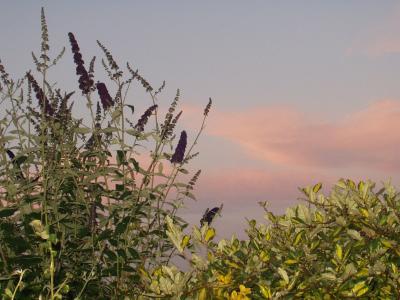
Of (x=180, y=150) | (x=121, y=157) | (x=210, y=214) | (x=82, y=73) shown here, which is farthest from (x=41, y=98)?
(x=210, y=214)

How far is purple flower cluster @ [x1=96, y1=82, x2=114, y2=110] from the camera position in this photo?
6484 mm

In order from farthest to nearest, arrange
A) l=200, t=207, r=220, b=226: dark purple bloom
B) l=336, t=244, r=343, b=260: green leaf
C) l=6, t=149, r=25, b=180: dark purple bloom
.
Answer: l=200, t=207, r=220, b=226: dark purple bloom
l=6, t=149, r=25, b=180: dark purple bloom
l=336, t=244, r=343, b=260: green leaf

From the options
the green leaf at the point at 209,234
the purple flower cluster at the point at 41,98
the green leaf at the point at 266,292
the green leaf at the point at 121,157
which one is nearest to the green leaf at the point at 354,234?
the green leaf at the point at 266,292

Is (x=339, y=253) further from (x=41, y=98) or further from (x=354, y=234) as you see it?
(x=41, y=98)

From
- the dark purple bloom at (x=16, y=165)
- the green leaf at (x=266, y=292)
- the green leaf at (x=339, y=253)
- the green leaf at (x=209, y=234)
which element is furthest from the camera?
the dark purple bloom at (x=16, y=165)

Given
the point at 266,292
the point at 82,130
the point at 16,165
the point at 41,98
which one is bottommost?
the point at 266,292

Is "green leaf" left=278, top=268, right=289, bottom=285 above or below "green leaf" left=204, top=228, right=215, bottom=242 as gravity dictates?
below

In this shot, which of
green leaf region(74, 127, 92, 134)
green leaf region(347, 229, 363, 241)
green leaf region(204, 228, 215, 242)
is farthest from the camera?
green leaf region(74, 127, 92, 134)

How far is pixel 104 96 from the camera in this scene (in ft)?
21.2

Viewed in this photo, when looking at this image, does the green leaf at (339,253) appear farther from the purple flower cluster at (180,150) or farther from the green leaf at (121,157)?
the green leaf at (121,157)

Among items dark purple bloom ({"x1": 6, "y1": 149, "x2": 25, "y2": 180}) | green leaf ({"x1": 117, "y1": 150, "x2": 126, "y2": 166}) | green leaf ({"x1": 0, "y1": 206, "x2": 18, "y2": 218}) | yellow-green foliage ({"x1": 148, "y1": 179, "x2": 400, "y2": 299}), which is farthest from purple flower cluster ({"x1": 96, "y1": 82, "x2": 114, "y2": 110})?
yellow-green foliage ({"x1": 148, "y1": 179, "x2": 400, "y2": 299})

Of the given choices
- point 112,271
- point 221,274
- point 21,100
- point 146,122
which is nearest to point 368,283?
point 221,274

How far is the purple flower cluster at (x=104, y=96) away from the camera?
21.3ft

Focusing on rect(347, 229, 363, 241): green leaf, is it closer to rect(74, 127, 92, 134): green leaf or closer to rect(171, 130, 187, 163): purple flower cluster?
rect(171, 130, 187, 163): purple flower cluster
